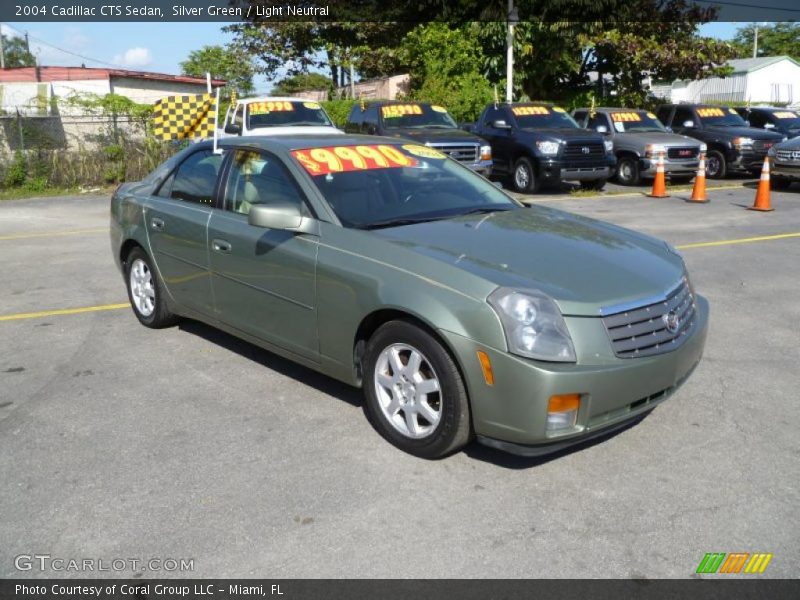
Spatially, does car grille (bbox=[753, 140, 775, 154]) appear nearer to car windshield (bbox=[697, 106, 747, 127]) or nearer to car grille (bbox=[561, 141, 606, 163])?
car windshield (bbox=[697, 106, 747, 127])

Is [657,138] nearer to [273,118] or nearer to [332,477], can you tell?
[273,118]

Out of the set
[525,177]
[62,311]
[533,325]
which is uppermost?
[533,325]

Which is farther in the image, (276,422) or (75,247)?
(75,247)

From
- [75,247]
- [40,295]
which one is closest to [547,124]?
[75,247]

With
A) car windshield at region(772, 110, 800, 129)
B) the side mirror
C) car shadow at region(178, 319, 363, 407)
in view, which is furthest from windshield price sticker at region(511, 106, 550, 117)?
the side mirror

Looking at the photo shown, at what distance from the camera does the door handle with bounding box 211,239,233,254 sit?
16.5ft

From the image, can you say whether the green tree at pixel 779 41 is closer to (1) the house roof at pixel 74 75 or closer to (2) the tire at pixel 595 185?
(1) the house roof at pixel 74 75

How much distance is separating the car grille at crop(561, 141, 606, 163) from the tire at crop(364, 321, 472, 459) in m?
12.1

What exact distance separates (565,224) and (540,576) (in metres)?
2.40

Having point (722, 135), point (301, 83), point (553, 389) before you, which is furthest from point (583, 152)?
point (301, 83)

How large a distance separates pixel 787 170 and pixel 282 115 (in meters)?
10.1

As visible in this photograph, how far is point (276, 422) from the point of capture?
4492 mm

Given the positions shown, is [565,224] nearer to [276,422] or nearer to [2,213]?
[276,422]

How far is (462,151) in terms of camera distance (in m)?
15.0
